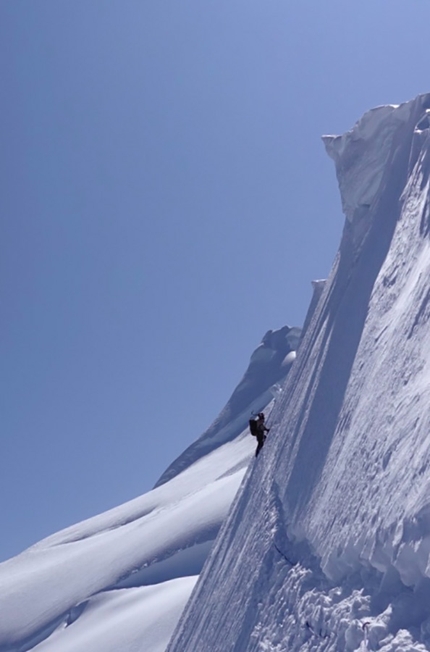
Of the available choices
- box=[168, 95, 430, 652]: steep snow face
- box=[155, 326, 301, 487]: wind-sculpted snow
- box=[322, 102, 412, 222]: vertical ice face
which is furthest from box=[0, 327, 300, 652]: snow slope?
box=[155, 326, 301, 487]: wind-sculpted snow

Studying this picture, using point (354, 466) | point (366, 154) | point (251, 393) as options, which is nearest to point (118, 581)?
point (366, 154)

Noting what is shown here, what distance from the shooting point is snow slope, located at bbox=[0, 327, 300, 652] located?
105 feet

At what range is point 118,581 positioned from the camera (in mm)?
41938

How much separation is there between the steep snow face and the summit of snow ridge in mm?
41

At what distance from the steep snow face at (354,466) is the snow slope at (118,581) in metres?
15.4

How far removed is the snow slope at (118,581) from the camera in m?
32.0

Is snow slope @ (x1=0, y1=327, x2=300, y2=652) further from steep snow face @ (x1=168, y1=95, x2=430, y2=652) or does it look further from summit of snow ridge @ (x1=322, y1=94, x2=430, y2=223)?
summit of snow ridge @ (x1=322, y1=94, x2=430, y2=223)

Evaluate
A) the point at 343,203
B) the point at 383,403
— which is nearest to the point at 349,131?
the point at 343,203

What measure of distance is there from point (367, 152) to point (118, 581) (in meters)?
32.0

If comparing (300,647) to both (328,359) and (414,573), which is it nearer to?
(414,573)

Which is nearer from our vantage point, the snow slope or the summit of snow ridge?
the summit of snow ridge

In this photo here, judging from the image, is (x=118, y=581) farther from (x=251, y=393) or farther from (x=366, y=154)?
(x=251, y=393)

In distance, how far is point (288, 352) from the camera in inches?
4377

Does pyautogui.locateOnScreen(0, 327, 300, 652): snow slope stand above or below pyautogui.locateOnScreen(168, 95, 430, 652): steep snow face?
below
